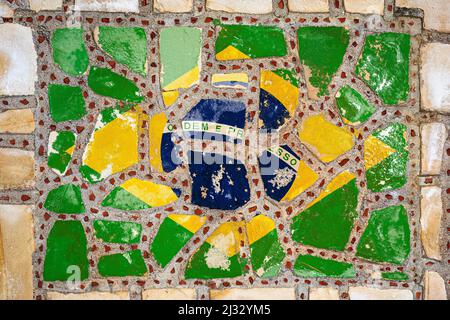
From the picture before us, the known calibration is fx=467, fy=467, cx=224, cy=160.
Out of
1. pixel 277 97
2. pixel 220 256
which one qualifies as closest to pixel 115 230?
pixel 220 256

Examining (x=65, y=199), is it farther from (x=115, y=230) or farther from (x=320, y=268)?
(x=320, y=268)

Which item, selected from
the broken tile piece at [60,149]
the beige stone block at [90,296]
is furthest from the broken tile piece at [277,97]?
the beige stone block at [90,296]

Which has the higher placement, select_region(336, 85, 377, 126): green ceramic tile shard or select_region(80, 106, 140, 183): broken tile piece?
select_region(336, 85, 377, 126): green ceramic tile shard

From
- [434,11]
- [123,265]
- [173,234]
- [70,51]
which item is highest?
[434,11]

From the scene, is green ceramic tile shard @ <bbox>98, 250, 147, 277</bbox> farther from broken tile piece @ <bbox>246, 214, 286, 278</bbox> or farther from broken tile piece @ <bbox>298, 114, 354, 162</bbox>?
broken tile piece @ <bbox>298, 114, 354, 162</bbox>

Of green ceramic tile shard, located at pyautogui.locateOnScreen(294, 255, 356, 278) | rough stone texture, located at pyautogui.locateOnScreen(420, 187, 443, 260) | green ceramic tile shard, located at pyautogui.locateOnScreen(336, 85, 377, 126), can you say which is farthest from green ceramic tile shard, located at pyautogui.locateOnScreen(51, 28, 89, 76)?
rough stone texture, located at pyautogui.locateOnScreen(420, 187, 443, 260)

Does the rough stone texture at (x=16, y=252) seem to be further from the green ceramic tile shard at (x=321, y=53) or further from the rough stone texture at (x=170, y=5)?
the green ceramic tile shard at (x=321, y=53)

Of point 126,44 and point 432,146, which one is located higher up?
point 126,44
